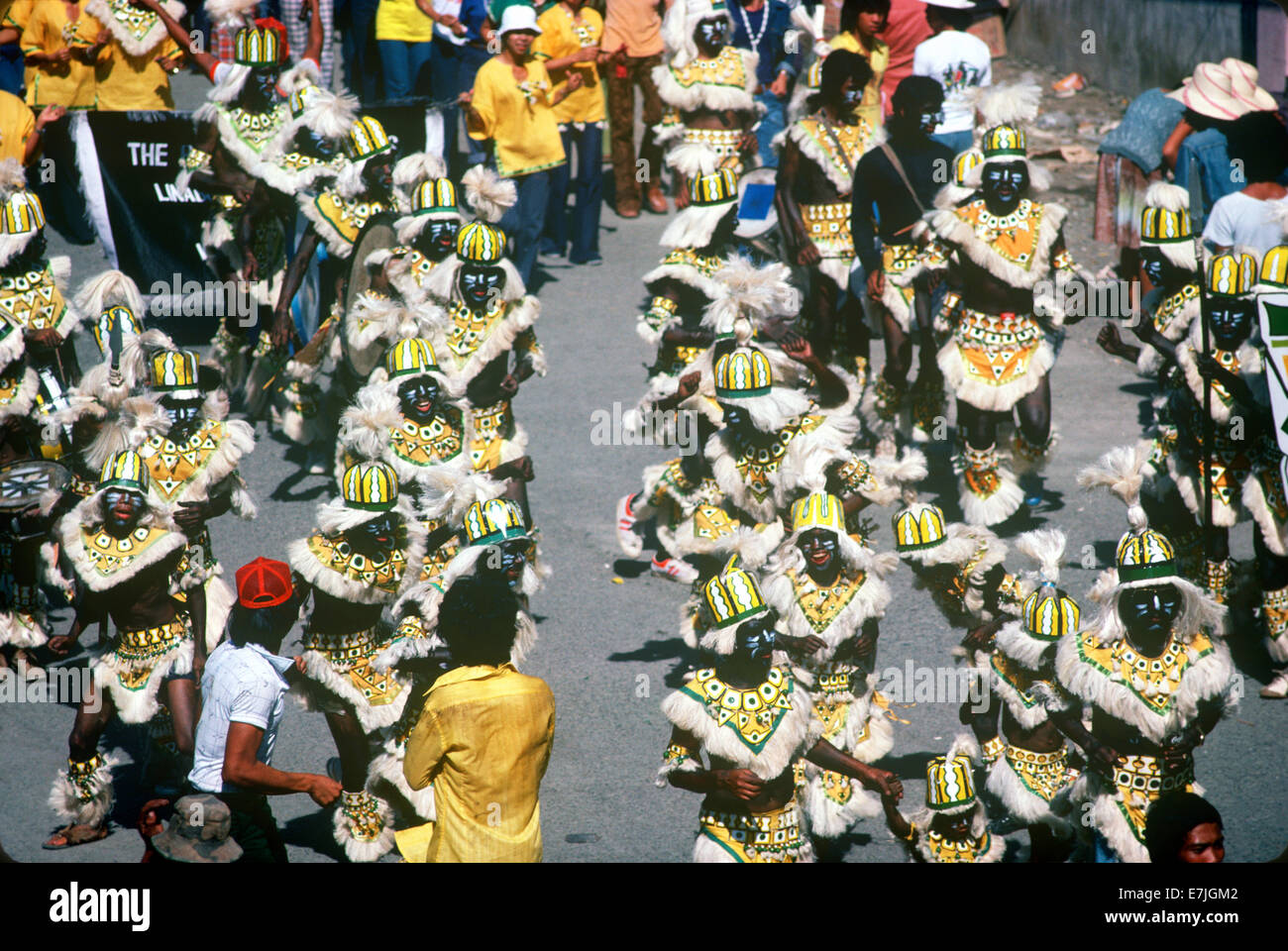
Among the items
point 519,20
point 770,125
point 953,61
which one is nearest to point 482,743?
point 953,61

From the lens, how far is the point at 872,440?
1066cm

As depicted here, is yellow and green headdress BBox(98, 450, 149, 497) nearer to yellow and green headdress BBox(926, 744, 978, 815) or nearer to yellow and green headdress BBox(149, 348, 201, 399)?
yellow and green headdress BBox(149, 348, 201, 399)

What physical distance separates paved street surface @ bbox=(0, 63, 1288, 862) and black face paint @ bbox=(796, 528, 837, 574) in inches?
48.2

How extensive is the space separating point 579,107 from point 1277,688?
858 cm

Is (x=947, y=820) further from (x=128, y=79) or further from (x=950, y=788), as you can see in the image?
(x=128, y=79)

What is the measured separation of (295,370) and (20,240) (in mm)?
2092

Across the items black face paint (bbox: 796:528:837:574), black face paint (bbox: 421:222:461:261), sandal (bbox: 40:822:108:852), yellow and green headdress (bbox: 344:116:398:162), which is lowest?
sandal (bbox: 40:822:108:852)

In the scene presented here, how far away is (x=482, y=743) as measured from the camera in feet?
16.6

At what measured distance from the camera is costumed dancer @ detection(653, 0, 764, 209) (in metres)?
11.5

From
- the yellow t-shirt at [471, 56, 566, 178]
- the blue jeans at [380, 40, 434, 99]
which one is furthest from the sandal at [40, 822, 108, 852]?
the blue jeans at [380, 40, 434, 99]

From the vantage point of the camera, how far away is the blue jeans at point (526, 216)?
1324 cm

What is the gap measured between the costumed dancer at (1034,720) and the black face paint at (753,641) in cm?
128
